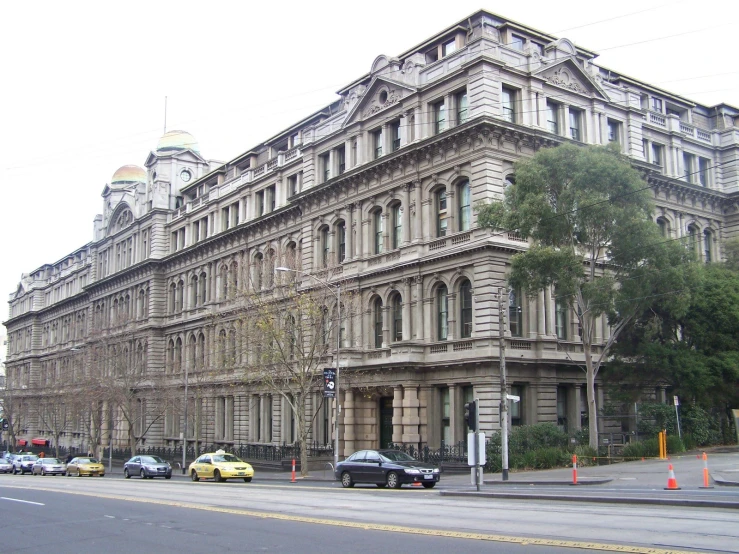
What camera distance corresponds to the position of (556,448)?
111 feet

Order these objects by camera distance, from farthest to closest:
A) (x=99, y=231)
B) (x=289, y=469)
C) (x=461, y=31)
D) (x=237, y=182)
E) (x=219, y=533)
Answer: (x=99, y=231) → (x=237, y=182) → (x=289, y=469) → (x=461, y=31) → (x=219, y=533)

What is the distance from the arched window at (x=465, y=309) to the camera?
37625mm

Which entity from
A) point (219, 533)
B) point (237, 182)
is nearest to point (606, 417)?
point (219, 533)

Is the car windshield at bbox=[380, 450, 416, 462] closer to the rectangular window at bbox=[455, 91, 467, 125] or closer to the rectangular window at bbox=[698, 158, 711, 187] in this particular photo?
the rectangular window at bbox=[455, 91, 467, 125]

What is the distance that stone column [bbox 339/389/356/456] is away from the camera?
141 ft

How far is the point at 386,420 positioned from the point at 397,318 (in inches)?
217

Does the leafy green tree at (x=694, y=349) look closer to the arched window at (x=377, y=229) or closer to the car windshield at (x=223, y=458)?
the arched window at (x=377, y=229)

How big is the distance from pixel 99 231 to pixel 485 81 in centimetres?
5741

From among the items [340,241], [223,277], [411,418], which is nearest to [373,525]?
[411,418]

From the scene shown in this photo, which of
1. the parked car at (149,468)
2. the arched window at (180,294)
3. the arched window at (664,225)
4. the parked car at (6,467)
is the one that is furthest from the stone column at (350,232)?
the parked car at (6,467)

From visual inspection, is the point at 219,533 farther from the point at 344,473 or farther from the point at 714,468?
the point at 714,468

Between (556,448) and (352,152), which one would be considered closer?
(556,448)

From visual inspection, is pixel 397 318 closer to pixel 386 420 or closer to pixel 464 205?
pixel 386 420

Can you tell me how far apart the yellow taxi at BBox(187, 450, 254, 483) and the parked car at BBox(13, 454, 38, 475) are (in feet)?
76.9
